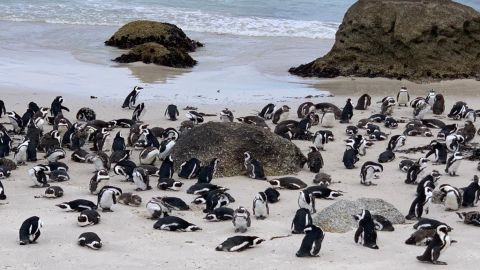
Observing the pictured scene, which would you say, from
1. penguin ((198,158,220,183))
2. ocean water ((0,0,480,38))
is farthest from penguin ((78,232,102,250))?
ocean water ((0,0,480,38))

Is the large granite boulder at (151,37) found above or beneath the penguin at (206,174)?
above

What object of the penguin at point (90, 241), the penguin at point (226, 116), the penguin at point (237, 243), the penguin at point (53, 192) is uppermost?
the penguin at point (226, 116)

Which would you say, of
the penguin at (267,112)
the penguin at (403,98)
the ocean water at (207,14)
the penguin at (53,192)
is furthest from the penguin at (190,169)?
the ocean water at (207,14)

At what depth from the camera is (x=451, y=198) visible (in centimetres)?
1128

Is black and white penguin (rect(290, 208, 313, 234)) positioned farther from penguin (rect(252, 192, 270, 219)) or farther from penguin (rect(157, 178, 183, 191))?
penguin (rect(157, 178, 183, 191))

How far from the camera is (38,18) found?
33.5 metres

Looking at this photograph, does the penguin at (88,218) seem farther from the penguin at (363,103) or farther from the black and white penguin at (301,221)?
the penguin at (363,103)

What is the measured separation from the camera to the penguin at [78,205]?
1066cm

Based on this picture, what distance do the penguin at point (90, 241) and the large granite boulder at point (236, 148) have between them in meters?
3.94

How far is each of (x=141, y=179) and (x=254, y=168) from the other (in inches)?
69.5

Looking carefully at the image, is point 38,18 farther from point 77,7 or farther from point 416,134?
point 416,134

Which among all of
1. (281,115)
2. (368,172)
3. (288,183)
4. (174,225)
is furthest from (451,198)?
(281,115)

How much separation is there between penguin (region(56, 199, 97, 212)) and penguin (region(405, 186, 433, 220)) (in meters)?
3.78

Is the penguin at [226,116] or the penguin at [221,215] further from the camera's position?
the penguin at [226,116]
